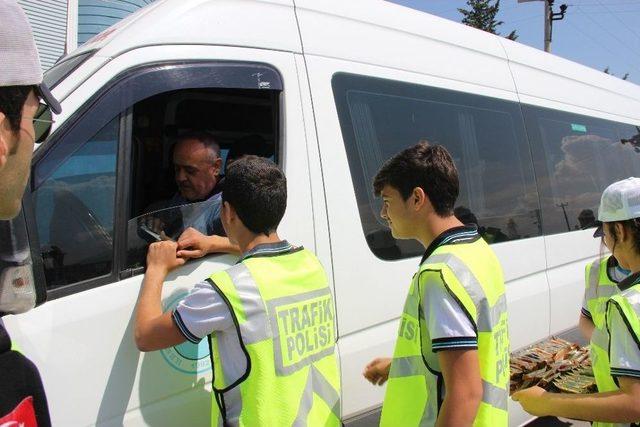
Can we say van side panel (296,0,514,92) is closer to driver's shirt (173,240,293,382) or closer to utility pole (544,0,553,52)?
driver's shirt (173,240,293,382)

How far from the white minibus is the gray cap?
0.50 metres

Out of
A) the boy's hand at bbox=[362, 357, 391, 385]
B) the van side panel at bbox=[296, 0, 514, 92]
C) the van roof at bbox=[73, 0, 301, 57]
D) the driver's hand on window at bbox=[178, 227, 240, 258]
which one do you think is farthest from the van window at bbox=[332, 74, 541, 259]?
the driver's hand on window at bbox=[178, 227, 240, 258]

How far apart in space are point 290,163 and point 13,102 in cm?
137

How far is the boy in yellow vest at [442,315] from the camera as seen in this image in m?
1.58

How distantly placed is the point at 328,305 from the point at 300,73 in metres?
1.00

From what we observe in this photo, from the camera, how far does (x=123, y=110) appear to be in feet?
6.28

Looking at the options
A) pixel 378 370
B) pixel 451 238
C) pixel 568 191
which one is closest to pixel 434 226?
pixel 451 238

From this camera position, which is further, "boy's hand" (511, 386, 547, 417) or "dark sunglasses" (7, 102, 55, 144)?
"boy's hand" (511, 386, 547, 417)

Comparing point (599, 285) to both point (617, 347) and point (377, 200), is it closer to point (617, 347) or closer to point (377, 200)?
point (617, 347)

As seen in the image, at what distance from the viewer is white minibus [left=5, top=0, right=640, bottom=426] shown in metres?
1.79

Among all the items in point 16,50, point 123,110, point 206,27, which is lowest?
point 16,50

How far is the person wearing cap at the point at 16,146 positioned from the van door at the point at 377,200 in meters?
1.49

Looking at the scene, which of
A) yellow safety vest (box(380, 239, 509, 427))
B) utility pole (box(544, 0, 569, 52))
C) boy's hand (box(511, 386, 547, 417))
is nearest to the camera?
yellow safety vest (box(380, 239, 509, 427))

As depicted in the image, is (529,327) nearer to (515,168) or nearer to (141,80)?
(515,168)
